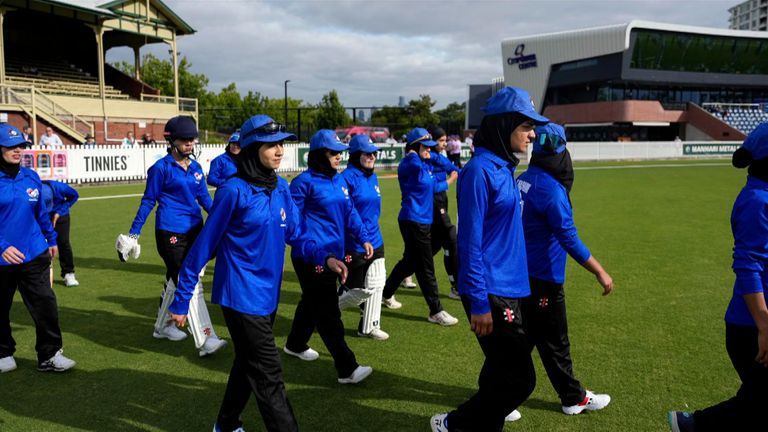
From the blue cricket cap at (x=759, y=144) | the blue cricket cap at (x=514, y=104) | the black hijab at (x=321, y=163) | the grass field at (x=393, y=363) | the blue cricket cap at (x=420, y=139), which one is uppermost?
the blue cricket cap at (x=514, y=104)

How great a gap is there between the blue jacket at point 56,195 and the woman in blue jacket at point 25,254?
0.38 meters

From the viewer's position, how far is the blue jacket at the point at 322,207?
16.2 ft

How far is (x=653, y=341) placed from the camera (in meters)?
5.69

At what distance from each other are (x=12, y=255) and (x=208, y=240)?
236cm

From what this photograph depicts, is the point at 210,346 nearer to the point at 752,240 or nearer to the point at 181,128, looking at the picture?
the point at 181,128

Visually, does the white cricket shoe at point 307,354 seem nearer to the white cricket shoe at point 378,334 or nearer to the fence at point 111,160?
the white cricket shoe at point 378,334

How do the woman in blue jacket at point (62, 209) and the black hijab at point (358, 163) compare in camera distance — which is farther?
the black hijab at point (358, 163)

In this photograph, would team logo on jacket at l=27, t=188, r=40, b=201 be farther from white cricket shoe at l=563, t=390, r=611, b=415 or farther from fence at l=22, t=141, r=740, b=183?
fence at l=22, t=141, r=740, b=183

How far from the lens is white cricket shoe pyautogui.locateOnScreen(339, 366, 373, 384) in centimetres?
475

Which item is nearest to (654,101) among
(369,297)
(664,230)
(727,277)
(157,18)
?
(157,18)

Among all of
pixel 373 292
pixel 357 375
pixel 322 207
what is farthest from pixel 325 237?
pixel 357 375

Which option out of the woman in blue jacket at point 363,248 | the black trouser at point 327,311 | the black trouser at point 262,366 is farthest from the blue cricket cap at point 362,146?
the black trouser at point 262,366

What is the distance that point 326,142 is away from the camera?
495cm

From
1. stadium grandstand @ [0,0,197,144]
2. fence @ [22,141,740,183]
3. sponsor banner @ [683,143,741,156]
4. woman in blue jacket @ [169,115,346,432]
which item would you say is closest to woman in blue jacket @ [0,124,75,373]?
woman in blue jacket @ [169,115,346,432]
